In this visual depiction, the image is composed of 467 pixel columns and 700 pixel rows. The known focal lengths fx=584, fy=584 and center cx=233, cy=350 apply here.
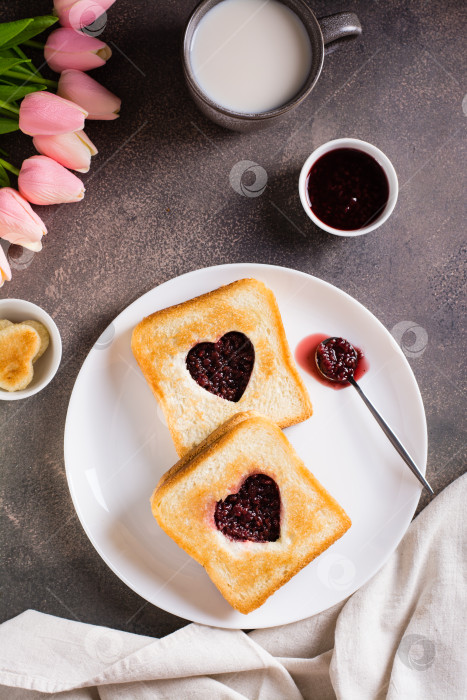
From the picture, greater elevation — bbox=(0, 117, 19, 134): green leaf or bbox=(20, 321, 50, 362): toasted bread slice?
bbox=(0, 117, 19, 134): green leaf

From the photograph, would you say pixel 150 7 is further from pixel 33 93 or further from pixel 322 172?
pixel 322 172

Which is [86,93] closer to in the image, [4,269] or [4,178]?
[4,178]

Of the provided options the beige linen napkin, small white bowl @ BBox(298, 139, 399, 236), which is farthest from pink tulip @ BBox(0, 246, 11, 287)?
the beige linen napkin

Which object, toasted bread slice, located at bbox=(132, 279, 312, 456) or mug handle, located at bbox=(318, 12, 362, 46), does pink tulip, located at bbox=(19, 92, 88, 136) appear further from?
mug handle, located at bbox=(318, 12, 362, 46)

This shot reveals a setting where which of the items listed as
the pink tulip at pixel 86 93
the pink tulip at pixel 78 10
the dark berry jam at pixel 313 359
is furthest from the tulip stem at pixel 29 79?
the dark berry jam at pixel 313 359

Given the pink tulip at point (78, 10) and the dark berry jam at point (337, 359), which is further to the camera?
the dark berry jam at point (337, 359)

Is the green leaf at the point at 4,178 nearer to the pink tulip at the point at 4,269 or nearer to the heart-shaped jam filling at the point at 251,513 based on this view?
the pink tulip at the point at 4,269

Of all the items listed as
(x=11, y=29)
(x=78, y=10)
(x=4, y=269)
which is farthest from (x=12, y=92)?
(x=4, y=269)
